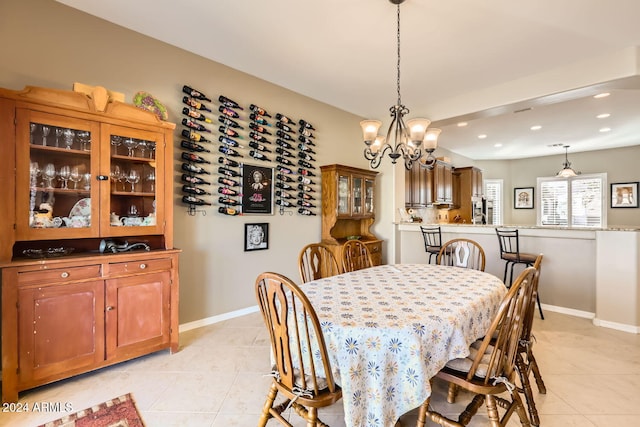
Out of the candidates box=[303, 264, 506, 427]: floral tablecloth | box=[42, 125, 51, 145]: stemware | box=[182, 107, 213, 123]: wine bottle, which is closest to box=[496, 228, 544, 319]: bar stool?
box=[303, 264, 506, 427]: floral tablecloth

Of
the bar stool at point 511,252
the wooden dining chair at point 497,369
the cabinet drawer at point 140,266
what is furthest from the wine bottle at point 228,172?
the bar stool at point 511,252

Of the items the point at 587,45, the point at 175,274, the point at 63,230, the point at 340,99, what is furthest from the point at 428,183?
the point at 63,230

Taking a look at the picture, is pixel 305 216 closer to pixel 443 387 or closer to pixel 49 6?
pixel 443 387

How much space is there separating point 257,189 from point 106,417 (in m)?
2.42

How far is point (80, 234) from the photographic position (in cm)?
218

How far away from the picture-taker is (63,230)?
6.91ft

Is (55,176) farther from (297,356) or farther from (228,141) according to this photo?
(297,356)

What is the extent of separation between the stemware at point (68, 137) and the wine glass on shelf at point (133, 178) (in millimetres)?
436

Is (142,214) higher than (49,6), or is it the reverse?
(49,6)

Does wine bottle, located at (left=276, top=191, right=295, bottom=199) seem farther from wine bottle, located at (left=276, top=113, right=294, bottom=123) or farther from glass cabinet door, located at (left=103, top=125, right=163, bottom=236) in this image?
glass cabinet door, located at (left=103, top=125, right=163, bottom=236)

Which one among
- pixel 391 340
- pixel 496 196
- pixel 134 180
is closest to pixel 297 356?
pixel 391 340

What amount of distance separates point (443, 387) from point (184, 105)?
338 centimetres

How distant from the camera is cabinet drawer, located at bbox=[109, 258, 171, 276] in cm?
225

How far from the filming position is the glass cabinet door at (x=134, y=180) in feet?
7.80
